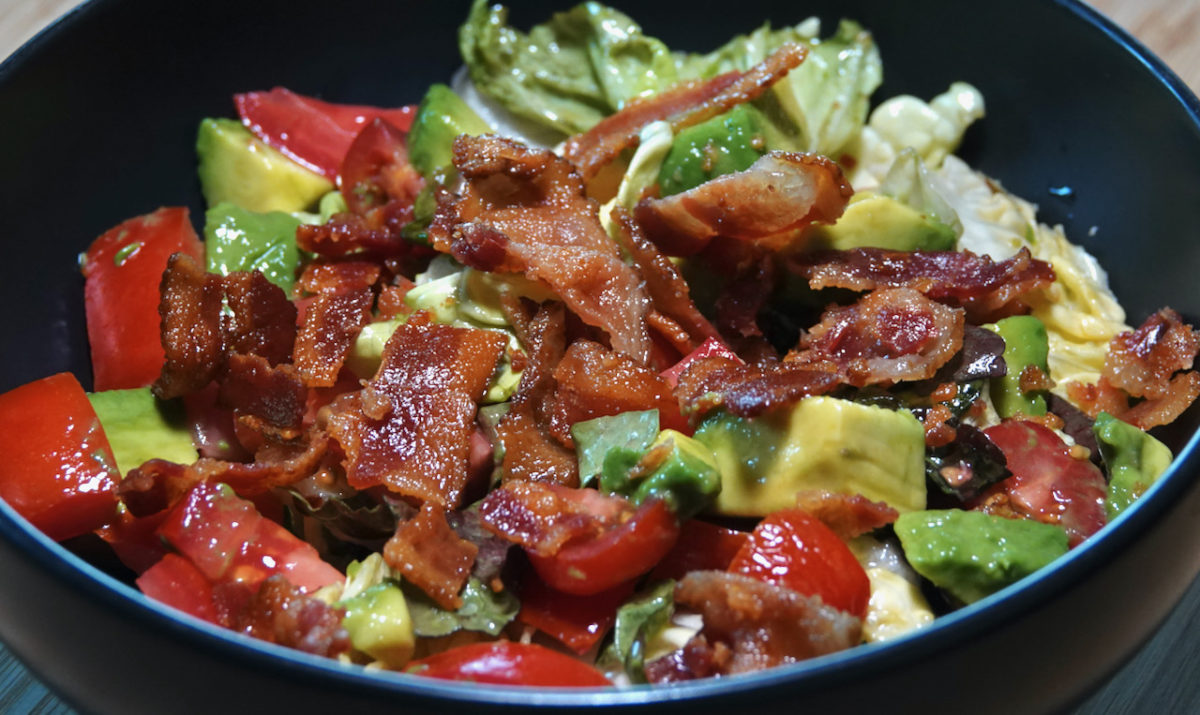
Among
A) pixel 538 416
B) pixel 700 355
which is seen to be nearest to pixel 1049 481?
pixel 700 355

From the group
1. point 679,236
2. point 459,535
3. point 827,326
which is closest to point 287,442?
point 459,535

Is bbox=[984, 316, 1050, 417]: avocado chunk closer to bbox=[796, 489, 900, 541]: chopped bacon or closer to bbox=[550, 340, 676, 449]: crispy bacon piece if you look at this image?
bbox=[796, 489, 900, 541]: chopped bacon

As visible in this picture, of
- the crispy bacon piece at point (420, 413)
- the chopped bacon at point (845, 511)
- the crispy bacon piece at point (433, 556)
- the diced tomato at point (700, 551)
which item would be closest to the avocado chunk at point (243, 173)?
the crispy bacon piece at point (420, 413)

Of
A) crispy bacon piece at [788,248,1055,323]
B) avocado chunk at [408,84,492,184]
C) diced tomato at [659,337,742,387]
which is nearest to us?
diced tomato at [659,337,742,387]

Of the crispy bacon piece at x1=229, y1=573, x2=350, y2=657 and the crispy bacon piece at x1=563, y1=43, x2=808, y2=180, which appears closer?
the crispy bacon piece at x1=229, y1=573, x2=350, y2=657

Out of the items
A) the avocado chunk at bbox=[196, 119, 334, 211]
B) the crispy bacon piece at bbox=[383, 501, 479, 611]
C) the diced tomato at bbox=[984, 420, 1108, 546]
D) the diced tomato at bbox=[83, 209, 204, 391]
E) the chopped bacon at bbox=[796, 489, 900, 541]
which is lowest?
the diced tomato at bbox=[83, 209, 204, 391]

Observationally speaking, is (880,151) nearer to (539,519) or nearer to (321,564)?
(539,519)

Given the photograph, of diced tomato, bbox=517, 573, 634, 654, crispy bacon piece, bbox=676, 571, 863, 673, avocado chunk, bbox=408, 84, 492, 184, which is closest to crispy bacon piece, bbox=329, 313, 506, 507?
diced tomato, bbox=517, 573, 634, 654
